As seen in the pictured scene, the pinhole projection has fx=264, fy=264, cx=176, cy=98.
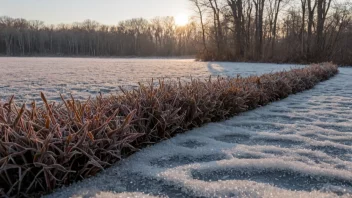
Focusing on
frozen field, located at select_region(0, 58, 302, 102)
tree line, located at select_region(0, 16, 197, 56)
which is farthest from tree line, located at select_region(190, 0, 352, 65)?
tree line, located at select_region(0, 16, 197, 56)

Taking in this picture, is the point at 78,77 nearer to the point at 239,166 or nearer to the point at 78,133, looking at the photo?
the point at 78,133

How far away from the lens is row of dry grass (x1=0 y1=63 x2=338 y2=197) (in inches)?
50.3

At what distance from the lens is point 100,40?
62500 millimetres

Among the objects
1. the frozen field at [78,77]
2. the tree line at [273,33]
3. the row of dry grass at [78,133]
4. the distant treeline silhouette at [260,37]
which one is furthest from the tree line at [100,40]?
the row of dry grass at [78,133]

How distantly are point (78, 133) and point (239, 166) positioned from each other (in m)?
0.97

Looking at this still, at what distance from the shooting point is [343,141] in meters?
2.24

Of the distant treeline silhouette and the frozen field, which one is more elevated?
the distant treeline silhouette

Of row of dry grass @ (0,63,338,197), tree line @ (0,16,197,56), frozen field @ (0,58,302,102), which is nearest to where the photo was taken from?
row of dry grass @ (0,63,338,197)

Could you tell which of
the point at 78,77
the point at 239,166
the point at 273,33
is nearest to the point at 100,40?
the point at 273,33

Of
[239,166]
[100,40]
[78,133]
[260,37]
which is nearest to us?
[78,133]

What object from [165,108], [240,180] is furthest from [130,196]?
[165,108]

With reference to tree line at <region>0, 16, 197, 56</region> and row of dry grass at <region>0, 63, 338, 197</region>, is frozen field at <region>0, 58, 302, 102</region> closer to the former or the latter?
row of dry grass at <region>0, 63, 338, 197</region>

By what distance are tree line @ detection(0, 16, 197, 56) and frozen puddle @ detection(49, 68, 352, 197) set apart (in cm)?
5221

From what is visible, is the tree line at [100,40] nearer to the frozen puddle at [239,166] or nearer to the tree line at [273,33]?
the tree line at [273,33]
